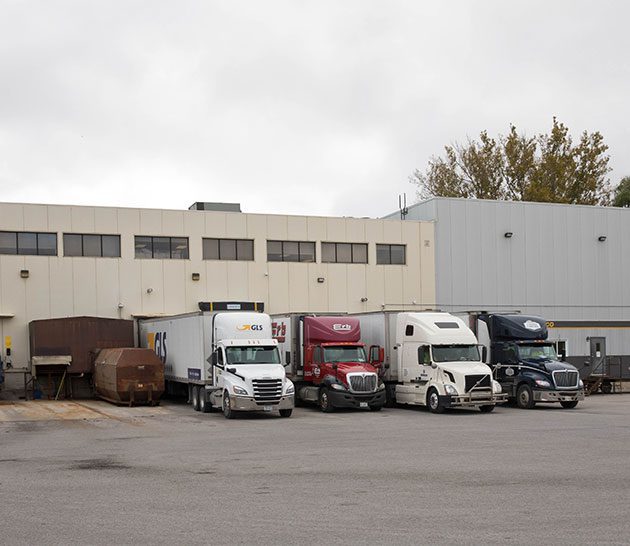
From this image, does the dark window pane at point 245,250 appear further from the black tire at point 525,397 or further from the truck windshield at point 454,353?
the black tire at point 525,397

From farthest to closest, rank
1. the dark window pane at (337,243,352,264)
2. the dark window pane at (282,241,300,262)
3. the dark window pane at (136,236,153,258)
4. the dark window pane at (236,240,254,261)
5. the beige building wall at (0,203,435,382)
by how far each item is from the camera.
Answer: the dark window pane at (337,243,352,264) → the dark window pane at (282,241,300,262) → the dark window pane at (236,240,254,261) → the dark window pane at (136,236,153,258) → the beige building wall at (0,203,435,382)

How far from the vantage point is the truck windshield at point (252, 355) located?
90.6 feet

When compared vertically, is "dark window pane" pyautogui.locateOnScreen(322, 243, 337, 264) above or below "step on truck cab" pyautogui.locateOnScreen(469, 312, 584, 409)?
above

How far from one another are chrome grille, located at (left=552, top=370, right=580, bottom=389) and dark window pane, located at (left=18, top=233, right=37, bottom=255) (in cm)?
2184

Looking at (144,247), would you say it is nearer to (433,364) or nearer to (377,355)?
(377,355)

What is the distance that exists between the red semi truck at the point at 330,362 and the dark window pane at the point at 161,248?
9.34m

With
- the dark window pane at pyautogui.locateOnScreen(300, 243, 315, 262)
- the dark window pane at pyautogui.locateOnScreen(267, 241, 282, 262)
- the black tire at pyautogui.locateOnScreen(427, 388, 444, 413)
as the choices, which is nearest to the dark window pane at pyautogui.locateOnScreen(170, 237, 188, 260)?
the dark window pane at pyautogui.locateOnScreen(267, 241, 282, 262)

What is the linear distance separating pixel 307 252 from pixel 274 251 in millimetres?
1631

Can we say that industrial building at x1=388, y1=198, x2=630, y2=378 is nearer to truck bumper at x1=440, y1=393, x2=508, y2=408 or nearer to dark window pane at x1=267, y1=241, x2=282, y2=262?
dark window pane at x1=267, y1=241, x2=282, y2=262

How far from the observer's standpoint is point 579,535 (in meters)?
9.55

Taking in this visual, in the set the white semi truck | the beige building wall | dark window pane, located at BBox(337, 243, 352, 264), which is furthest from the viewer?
dark window pane, located at BBox(337, 243, 352, 264)

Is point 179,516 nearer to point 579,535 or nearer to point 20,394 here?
point 579,535

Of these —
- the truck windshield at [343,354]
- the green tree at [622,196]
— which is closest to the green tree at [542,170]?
the green tree at [622,196]

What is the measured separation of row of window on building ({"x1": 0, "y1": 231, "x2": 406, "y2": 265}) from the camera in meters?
37.8
